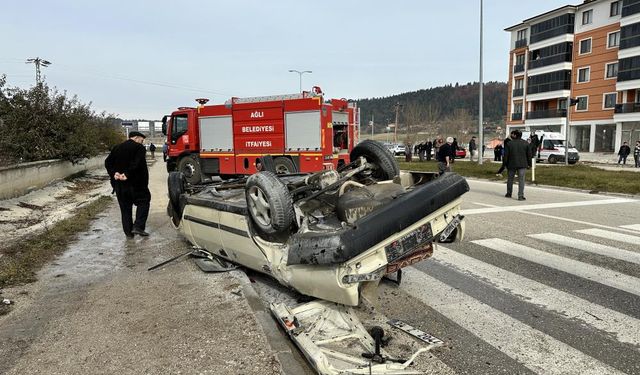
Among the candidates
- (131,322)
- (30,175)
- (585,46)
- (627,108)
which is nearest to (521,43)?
(585,46)

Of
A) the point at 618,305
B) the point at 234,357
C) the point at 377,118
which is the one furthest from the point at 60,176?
the point at 377,118

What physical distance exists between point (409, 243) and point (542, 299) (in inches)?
71.8

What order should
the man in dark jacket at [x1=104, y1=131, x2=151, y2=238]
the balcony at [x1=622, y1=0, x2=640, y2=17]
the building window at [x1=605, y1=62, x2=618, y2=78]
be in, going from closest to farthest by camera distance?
the man in dark jacket at [x1=104, y1=131, x2=151, y2=238] → the balcony at [x1=622, y1=0, x2=640, y2=17] → the building window at [x1=605, y1=62, x2=618, y2=78]

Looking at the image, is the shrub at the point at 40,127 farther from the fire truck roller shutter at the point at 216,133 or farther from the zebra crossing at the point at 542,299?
the zebra crossing at the point at 542,299

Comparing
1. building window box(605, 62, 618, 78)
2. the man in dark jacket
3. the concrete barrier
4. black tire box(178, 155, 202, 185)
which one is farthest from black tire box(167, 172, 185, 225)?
building window box(605, 62, 618, 78)

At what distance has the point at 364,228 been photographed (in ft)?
10.8

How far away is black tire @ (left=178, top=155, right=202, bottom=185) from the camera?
18.3m

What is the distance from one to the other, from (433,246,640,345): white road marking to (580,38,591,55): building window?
5167cm

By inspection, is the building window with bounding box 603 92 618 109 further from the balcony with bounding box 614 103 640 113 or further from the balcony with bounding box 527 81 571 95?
the balcony with bounding box 527 81 571 95

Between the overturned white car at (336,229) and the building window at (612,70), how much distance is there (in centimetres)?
4988

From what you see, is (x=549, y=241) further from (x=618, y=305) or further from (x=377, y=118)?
(x=377, y=118)

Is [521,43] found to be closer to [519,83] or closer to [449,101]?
[519,83]

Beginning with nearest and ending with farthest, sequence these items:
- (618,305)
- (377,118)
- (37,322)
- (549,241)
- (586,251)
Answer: (37,322) < (618,305) < (586,251) < (549,241) < (377,118)

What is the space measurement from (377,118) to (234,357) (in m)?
130
